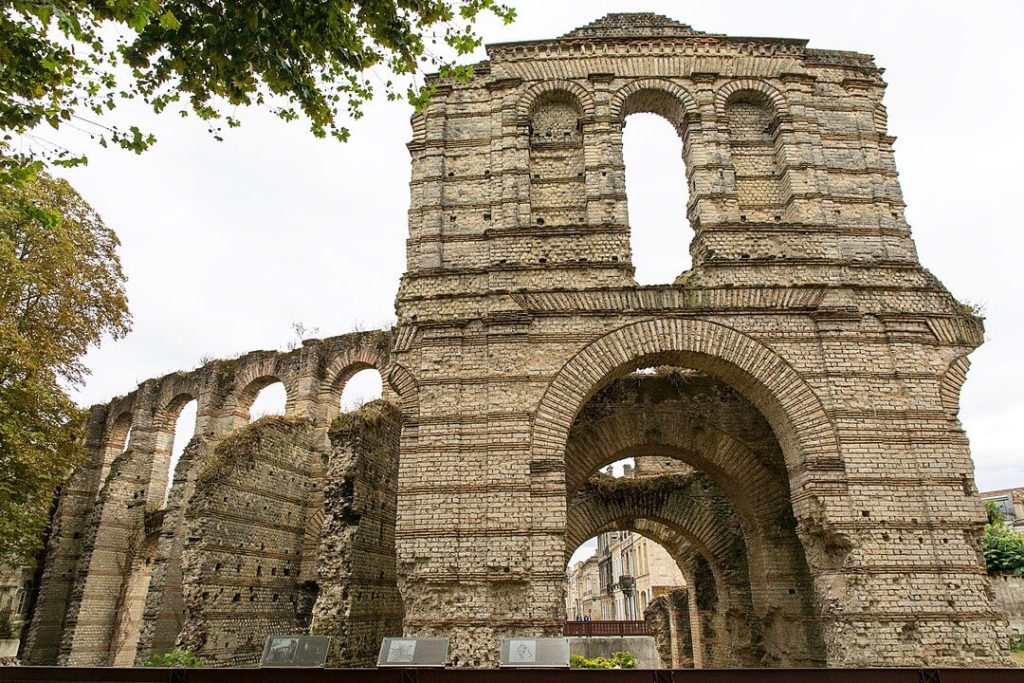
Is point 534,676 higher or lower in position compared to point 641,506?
lower

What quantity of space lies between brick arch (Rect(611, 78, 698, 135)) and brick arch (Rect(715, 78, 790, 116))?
17.1 inches

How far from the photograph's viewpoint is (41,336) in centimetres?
1405

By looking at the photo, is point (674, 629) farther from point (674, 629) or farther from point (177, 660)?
point (177, 660)

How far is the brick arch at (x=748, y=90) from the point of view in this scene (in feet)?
34.5

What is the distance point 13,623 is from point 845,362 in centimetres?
2596

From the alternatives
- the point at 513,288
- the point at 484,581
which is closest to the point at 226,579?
the point at 484,581

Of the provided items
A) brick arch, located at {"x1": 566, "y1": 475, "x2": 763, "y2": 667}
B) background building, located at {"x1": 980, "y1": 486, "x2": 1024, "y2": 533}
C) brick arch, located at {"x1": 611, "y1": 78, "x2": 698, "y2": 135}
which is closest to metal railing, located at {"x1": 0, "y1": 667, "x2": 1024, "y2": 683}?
Answer: brick arch, located at {"x1": 566, "y1": 475, "x2": 763, "y2": 667}

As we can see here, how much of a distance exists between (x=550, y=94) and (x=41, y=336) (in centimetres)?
1143

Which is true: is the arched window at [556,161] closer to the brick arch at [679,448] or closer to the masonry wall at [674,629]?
the brick arch at [679,448]

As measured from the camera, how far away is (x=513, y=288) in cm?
920

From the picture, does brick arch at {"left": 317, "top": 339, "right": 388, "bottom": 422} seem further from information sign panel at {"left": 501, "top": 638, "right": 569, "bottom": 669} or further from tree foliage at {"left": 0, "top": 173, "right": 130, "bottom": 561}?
information sign panel at {"left": 501, "top": 638, "right": 569, "bottom": 669}

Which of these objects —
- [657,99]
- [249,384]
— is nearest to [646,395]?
[657,99]

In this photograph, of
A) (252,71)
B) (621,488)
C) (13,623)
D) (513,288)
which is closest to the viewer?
(252,71)

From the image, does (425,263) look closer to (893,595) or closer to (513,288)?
(513,288)
